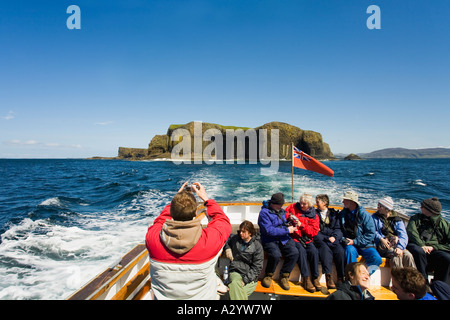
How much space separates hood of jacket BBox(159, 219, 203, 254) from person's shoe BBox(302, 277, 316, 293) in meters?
2.76

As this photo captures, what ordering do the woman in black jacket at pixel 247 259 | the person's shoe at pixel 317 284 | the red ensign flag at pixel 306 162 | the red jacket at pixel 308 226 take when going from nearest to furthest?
the woman in black jacket at pixel 247 259 → the person's shoe at pixel 317 284 → the red jacket at pixel 308 226 → the red ensign flag at pixel 306 162

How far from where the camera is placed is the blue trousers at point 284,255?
3641 millimetres

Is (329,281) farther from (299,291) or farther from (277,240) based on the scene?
(277,240)

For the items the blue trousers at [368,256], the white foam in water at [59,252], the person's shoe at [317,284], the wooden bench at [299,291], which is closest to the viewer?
the wooden bench at [299,291]

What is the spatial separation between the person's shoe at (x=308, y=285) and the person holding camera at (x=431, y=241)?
6.07 ft

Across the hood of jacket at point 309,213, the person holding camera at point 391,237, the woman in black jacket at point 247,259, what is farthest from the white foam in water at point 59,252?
the person holding camera at point 391,237

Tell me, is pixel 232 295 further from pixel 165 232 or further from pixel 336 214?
pixel 336 214

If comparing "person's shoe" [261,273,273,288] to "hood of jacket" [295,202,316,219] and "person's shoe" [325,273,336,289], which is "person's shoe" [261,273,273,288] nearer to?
"person's shoe" [325,273,336,289]

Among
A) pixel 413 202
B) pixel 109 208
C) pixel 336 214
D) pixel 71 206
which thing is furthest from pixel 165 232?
pixel 413 202

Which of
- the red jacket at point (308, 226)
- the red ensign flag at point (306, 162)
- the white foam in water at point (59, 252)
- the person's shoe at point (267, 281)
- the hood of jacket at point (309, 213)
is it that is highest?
the red ensign flag at point (306, 162)

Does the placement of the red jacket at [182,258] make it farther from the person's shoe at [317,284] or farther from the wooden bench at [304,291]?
the person's shoe at [317,284]

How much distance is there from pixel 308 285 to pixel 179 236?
2891 millimetres

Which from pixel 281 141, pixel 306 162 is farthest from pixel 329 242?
pixel 281 141
